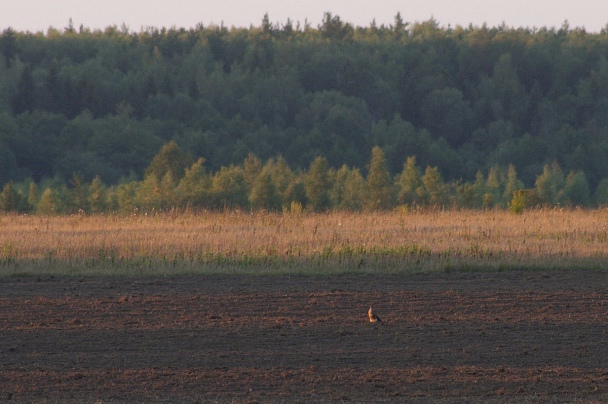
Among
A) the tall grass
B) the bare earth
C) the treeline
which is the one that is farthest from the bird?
the treeline

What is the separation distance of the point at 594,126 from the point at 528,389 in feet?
227

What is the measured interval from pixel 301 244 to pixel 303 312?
682 centimetres

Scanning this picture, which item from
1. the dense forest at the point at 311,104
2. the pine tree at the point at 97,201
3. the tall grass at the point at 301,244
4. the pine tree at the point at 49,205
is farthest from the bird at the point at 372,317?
the dense forest at the point at 311,104

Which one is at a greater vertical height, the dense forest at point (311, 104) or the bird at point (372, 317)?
Result: the dense forest at point (311, 104)

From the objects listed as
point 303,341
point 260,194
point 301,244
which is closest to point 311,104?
point 260,194

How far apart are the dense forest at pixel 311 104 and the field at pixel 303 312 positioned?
3515cm

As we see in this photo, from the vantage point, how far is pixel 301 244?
18.6m

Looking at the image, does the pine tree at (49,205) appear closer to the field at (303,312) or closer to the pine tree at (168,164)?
the pine tree at (168,164)

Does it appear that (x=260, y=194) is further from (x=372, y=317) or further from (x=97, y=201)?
(x=372, y=317)

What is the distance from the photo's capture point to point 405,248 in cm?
1773

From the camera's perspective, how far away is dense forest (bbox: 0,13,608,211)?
6475 centimetres

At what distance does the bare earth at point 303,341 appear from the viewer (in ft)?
26.3

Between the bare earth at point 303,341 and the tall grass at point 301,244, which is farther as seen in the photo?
the tall grass at point 301,244

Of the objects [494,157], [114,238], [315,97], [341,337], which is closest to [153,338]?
[341,337]
